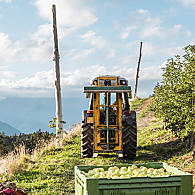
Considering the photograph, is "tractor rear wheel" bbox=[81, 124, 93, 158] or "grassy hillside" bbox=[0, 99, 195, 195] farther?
"tractor rear wheel" bbox=[81, 124, 93, 158]

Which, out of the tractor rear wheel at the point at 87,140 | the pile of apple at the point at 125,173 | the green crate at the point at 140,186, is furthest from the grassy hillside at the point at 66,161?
the green crate at the point at 140,186

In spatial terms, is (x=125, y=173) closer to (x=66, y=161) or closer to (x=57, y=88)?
(x=66, y=161)

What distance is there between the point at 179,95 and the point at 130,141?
2.30 m

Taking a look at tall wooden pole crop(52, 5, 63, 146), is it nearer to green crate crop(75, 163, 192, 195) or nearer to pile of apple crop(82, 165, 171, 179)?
pile of apple crop(82, 165, 171, 179)

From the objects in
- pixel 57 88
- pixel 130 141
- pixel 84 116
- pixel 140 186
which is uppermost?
pixel 57 88

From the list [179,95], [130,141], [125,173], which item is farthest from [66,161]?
[125,173]

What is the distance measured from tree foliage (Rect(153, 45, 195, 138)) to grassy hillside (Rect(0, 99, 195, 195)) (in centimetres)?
83

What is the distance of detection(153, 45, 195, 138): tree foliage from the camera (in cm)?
865

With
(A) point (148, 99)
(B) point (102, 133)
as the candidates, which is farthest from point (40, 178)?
(A) point (148, 99)

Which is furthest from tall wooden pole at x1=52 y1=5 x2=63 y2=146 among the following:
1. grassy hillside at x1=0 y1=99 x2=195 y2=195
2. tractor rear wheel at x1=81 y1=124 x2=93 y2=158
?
tractor rear wheel at x1=81 y1=124 x2=93 y2=158

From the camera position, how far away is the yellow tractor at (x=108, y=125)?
1018 centimetres

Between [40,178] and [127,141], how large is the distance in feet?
10.7

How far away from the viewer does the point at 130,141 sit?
10328 mm

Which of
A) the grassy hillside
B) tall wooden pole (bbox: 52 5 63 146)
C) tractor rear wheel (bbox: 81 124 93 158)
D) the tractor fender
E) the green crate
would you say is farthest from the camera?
→ tall wooden pole (bbox: 52 5 63 146)
